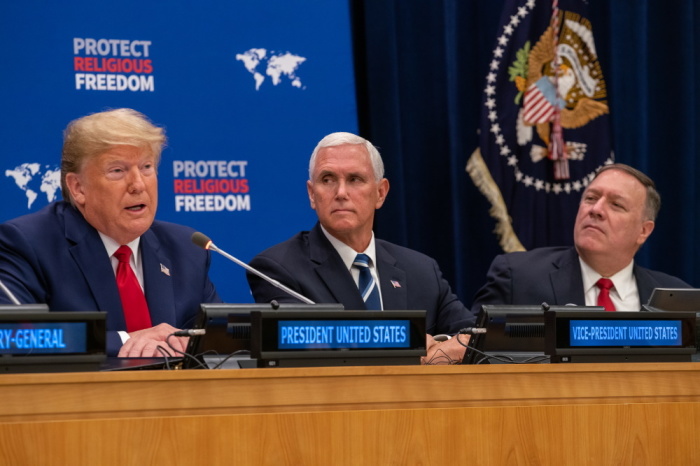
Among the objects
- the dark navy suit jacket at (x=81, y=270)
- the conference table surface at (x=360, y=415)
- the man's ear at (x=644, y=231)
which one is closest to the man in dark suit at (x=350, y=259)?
the dark navy suit jacket at (x=81, y=270)

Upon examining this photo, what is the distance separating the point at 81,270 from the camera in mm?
3107

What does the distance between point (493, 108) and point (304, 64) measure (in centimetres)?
104

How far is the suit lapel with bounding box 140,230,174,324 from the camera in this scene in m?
3.18

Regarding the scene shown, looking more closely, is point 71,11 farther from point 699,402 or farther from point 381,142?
point 699,402

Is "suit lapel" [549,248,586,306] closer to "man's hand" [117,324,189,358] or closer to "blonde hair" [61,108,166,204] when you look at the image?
"blonde hair" [61,108,166,204]

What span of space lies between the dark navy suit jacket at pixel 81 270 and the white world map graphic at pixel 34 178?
2.09ft

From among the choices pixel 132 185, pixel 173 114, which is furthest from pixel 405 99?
pixel 132 185

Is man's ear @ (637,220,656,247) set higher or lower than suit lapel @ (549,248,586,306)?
higher

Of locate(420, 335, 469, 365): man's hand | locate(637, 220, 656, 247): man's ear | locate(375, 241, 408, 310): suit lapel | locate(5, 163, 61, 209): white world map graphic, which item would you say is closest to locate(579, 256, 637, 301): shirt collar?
locate(637, 220, 656, 247): man's ear

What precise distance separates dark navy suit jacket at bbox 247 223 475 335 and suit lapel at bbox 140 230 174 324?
0.33 metres

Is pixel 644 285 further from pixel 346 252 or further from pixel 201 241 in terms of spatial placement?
pixel 201 241

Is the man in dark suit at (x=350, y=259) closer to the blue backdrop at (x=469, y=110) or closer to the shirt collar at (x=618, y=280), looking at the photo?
the shirt collar at (x=618, y=280)

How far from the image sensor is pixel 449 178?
15.9 ft

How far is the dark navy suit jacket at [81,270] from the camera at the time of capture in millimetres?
3027
